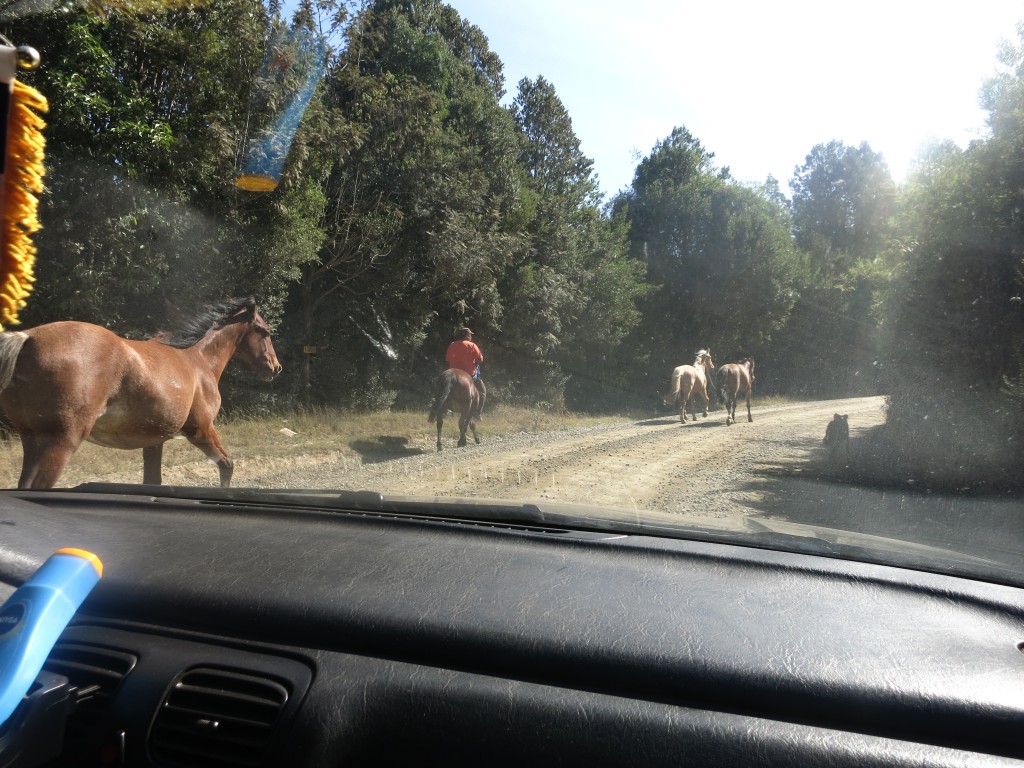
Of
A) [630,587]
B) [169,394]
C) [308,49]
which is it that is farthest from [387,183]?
[630,587]

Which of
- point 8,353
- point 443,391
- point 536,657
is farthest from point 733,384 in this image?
point 536,657

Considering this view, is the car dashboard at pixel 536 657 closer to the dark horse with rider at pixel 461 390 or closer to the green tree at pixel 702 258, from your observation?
the dark horse with rider at pixel 461 390

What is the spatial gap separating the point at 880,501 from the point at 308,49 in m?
10.3

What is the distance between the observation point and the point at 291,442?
1270cm

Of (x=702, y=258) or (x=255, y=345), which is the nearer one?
(x=255, y=345)

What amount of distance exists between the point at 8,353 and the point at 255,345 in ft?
11.3

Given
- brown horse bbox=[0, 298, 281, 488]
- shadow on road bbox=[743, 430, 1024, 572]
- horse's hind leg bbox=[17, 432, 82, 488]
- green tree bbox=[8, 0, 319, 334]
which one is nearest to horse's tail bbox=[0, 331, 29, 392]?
brown horse bbox=[0, 298, 281, 488]

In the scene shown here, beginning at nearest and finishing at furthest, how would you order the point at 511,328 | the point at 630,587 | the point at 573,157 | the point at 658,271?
the point at 630,587 < the point at 511,328 < the point at 573,157 < the point at 658,271

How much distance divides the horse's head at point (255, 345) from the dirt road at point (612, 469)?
1.42 meters

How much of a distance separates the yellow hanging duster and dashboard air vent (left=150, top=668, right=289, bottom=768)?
140 cm

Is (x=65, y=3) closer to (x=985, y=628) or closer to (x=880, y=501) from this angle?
(x=985, y=628)

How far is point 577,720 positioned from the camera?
66.0 inches

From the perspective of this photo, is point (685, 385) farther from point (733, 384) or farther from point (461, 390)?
point (461, 390)

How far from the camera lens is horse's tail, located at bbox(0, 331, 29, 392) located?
5863mm
